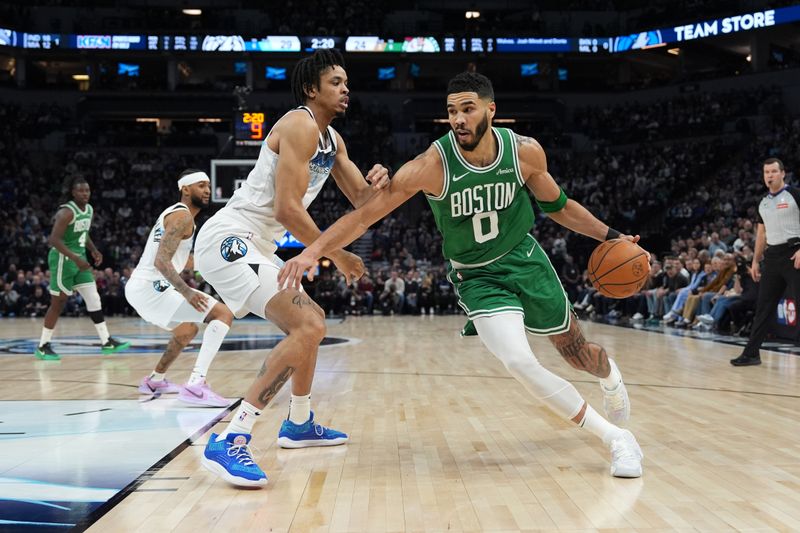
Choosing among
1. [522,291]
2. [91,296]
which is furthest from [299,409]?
[91,296]

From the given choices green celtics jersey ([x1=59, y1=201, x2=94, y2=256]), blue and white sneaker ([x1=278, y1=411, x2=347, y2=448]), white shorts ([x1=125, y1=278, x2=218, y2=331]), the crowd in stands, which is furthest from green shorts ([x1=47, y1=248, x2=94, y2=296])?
the crowd in stands

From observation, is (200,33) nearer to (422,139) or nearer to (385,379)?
(422,139)

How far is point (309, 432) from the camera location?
4.33 metres

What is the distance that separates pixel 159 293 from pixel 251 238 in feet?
8.03

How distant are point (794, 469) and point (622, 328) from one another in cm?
1055

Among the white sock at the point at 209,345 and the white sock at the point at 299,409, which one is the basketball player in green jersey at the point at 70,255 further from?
the white sock at the point at 299,409

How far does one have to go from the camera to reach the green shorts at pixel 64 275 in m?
8.96

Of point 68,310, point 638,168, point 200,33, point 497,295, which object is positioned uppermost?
point 200,33

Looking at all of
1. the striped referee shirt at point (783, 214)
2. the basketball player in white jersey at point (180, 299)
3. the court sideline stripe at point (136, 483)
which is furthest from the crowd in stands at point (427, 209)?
the court sideline stripe at point (136, 483)

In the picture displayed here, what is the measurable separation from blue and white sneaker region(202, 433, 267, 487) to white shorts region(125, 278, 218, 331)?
2.57 m

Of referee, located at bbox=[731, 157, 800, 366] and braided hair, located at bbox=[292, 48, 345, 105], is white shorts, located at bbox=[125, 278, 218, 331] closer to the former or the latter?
braided hair, located at bbox=[292, 48, 345, 105]

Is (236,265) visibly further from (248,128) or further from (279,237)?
(248,128)

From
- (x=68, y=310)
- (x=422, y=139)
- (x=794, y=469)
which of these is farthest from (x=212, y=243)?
(x=422, y=139)

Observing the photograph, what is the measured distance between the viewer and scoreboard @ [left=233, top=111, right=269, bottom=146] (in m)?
16.7
